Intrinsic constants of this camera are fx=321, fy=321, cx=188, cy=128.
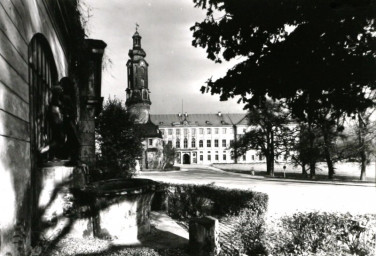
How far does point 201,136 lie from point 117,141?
7274cm

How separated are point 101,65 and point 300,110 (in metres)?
7.02

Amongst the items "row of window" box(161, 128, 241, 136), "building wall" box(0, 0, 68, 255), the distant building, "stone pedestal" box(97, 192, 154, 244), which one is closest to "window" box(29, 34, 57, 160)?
"building wall" box(0, 0, 68, 255)

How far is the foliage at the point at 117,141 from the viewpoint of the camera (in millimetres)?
16683

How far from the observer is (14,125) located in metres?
3.77

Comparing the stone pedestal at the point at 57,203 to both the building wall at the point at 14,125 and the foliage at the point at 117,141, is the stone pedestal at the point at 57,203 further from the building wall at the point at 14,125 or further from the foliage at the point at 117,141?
the foliage at the point at 117,141

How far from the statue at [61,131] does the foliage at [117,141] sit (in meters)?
9.43

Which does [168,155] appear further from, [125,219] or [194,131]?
[125,219]

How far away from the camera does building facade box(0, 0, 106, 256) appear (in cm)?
352

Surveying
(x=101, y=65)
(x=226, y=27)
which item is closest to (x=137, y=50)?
(x=101, y=65)

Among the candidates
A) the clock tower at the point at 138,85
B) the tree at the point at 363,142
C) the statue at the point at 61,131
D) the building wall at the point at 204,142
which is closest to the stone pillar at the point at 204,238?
the statue at the point at 61,131

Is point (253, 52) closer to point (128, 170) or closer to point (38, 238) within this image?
point (38, 238)

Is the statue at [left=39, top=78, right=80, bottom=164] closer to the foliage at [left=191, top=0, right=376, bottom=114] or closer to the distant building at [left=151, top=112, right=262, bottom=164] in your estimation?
the foliage at [left=191, top=0, right=376, bottom=114]

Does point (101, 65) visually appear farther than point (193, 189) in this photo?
No

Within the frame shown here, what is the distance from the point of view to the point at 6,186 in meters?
3.56
